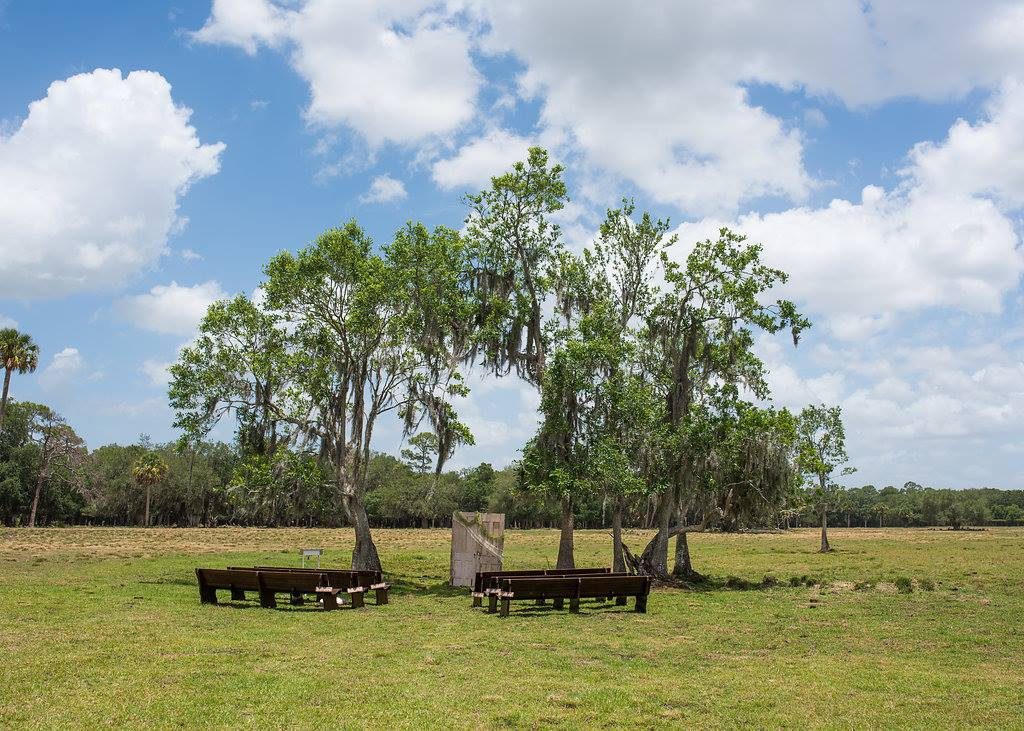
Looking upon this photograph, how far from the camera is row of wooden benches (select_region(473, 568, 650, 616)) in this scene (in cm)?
1584

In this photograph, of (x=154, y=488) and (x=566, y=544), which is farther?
(x=154, y=488)

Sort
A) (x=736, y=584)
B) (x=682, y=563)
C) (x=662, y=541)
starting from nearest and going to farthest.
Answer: (x=736, y=584) < (x=662, y=541) < (x=682, y=563)

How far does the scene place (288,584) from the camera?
16062 millimetres

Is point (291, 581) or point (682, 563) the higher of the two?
point (291, 581)

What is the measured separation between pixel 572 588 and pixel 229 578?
7043mm

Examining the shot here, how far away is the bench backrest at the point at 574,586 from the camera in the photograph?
624 inches

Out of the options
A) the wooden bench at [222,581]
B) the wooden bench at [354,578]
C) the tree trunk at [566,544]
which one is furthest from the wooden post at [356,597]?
the tree trunk at [566,544]

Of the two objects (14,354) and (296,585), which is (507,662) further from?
(14,354)

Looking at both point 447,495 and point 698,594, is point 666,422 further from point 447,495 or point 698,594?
point 447,495

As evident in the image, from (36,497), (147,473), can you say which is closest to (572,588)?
(147,473)

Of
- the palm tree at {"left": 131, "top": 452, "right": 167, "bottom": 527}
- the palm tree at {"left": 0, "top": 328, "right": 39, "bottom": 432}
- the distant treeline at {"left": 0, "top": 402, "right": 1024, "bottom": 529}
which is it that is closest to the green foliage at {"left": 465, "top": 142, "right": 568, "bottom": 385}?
the distant treeline at {"left": 0, "top": 402, "right": 1024, "bottom": 529}

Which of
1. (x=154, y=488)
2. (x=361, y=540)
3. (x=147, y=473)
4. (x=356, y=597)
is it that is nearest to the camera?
(x=356, y=597)

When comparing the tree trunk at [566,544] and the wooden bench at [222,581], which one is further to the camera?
the tree trunk at [566,544]

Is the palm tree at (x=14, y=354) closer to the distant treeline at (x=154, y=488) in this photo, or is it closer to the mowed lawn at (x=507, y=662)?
the distant treeline at (x=154, y=488)
